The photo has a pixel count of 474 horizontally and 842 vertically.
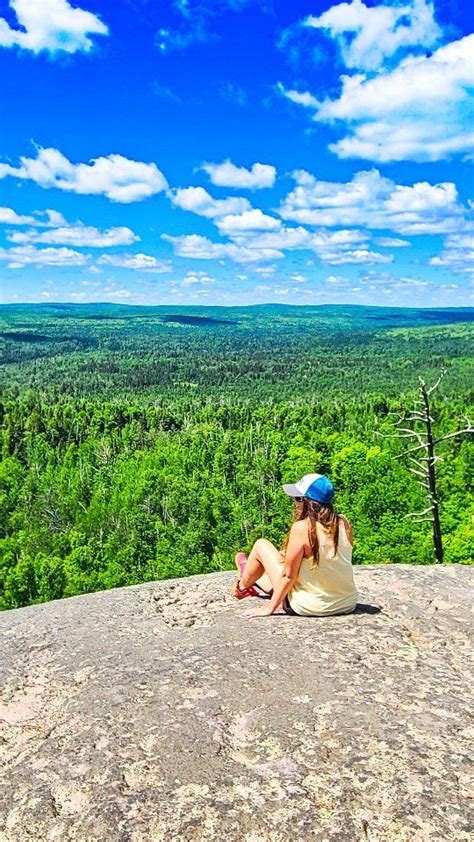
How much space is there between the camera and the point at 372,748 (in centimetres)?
545

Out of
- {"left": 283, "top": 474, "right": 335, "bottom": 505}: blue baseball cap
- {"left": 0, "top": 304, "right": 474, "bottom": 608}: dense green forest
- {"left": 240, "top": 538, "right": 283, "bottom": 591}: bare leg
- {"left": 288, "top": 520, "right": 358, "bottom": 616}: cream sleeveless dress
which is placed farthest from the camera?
{"left": 0, "top": 304, "right": 474, "bottom": 608}: dense green forest

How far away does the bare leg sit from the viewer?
27.8 ft

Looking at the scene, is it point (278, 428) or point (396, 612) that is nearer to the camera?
point (396, 612)

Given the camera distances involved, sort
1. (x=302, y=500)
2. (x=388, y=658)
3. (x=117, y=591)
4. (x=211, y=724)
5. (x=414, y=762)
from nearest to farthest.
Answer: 1. (x=414, y=762)
2. (x=211, y=724)
3. (x=388, y=658)
4. (x=302, y=500)
5. (x=117, y=591)

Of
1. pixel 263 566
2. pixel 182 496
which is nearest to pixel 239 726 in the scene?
pixel 263 566

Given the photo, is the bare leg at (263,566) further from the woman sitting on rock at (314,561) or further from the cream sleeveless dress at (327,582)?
the cream sleeveless dress at (327,582)

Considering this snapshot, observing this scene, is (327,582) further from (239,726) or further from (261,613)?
(239,726)

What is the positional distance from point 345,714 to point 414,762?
764mm

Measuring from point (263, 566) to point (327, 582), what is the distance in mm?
1010

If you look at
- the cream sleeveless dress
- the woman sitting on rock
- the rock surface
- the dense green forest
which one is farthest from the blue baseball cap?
the dense green forest

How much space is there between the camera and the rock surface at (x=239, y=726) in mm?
4832

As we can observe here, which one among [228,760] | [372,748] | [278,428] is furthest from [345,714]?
[278,428]

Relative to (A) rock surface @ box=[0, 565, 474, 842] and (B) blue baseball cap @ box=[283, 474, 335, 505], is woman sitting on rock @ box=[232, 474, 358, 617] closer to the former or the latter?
(B) blue baseball cap @ box=[283, 474, 335, 505]

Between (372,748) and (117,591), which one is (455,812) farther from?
(117,591)
